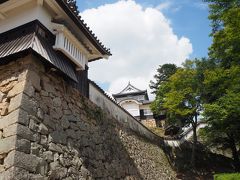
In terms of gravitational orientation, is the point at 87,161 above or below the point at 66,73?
below

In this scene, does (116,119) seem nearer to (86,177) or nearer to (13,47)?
(86,177)

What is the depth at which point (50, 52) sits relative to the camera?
17.5 ft

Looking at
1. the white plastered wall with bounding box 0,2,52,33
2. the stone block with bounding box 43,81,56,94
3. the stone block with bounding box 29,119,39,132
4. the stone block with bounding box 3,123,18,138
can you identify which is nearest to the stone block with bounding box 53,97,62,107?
the stone block with bounding box 43,81,56,94

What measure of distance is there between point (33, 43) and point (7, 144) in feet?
6.97

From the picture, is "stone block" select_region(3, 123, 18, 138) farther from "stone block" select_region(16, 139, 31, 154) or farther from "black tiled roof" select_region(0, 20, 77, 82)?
"black tiled roof" select_region(0, 20, 77, 82)

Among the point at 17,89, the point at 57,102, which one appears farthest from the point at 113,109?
the point at 17,89

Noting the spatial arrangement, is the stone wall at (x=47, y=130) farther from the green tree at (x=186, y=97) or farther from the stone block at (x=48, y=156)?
the green tree at (x=186, y=97)

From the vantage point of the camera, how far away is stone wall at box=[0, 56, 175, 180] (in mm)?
4059

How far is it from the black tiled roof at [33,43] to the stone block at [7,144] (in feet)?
5.93

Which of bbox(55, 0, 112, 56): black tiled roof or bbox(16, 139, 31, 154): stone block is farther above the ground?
bbox(55, 0, 112, 56): black tiled roof

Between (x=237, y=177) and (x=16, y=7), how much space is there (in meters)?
9.54

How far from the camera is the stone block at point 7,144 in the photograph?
155 inches

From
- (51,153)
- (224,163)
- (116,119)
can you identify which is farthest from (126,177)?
(224,163)

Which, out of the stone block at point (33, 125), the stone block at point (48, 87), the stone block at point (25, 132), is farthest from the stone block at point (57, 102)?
the stone block at point (25, 132)
